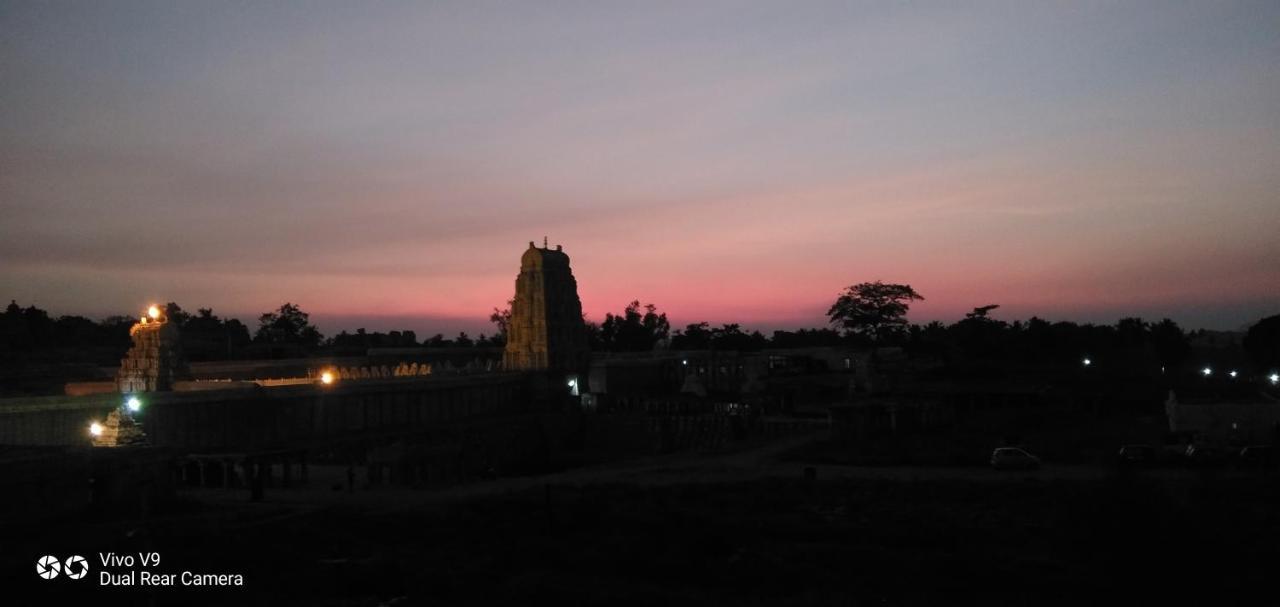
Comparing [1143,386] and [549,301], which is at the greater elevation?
[549,301]

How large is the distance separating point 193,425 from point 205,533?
66.5 feet

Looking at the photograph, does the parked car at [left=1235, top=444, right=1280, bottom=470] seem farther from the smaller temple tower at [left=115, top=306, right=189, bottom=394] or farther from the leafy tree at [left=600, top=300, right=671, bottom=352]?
the leafy tree at [left=600, top=300, right=671, bottom=352]

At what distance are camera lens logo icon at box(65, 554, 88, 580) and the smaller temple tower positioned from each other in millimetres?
34705

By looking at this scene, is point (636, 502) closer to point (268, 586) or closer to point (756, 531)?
point (756, 531)

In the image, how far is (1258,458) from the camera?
41.0 meters

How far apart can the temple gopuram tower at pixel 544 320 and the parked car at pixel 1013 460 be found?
154ft

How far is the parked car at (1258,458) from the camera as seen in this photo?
40.6 meters

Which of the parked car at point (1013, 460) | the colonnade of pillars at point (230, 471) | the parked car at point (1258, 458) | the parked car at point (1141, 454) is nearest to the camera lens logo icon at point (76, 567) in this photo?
the colonnade of pillars at point (230, 471)

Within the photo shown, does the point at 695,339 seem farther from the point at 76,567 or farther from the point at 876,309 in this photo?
the point at 76,567

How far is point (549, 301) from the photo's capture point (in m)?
86.9

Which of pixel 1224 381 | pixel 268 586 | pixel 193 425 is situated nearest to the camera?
pixel 268 586

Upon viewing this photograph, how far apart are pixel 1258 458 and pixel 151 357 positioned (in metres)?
58.9

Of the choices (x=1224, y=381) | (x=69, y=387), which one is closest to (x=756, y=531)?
(x=69, y=387)

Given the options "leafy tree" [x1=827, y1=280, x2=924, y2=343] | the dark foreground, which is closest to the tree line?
"leafy tree" [x1=827, y1=280, x2=924, y2=343]
